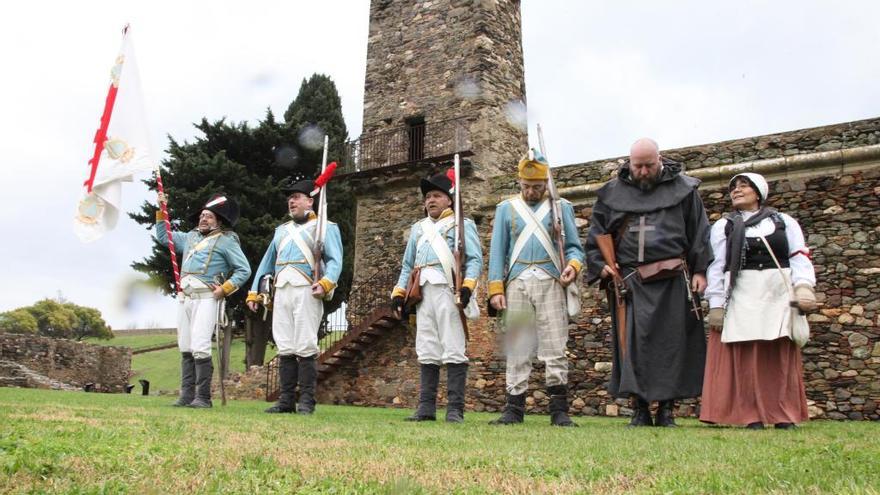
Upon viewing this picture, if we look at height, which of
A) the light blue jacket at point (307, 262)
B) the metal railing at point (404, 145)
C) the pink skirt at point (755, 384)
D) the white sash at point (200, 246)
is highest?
the metal railing at point (404, 145)

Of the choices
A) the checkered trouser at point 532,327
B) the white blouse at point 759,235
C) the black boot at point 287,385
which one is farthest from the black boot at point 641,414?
the black boot at point 287,385

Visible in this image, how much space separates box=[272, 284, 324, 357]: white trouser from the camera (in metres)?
7.18

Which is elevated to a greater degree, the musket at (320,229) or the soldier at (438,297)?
the musket at (320,229)

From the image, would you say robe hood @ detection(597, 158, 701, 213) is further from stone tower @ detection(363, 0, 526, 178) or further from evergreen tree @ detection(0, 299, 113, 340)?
evergreen tree @ detection(0, 299, 113, 340)

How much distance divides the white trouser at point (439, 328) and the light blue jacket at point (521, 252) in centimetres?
49

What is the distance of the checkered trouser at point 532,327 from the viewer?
19.6 ft

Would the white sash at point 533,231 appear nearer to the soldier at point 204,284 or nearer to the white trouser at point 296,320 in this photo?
the white trouser at point 296,320

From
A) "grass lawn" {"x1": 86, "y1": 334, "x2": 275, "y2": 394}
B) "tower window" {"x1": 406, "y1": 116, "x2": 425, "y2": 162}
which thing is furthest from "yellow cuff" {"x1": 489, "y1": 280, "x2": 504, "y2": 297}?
"grass lawn" {"x1": 86, "y1": 334, "x2": 275, "y2": 394}

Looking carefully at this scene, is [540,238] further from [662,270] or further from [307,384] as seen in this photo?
[307,384]

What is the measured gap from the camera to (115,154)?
816 cm

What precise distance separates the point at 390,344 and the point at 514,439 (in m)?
11.0

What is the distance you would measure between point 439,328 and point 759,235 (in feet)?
8.82

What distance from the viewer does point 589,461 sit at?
3.01 meters

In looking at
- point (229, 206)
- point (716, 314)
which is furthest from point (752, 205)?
point (229, 206)
